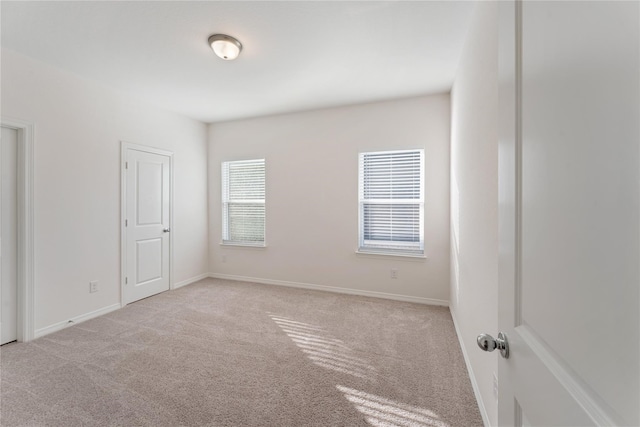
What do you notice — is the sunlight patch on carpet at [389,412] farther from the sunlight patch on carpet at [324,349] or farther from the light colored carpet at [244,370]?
the sunlight patch on carpet at [324,349]

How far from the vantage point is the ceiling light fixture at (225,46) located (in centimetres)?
227

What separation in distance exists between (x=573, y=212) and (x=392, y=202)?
3311 millimetres

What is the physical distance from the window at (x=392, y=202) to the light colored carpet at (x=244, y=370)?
88 cm

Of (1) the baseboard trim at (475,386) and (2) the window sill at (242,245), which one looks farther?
(2) the window sill at (242,245)

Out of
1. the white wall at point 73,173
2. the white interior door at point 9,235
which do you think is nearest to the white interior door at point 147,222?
the white wall at point 73,173

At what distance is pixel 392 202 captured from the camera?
3.74 metres

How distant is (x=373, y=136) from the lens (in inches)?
148

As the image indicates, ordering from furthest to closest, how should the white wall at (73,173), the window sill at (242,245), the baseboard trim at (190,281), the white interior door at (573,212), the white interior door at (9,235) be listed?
1. the window sill at (242,245)
2. the baseboard trim at (190,281)
3. the white wall at (73,173)
4. the white interior door at (9,235)
5. the white interior door at (573,212)

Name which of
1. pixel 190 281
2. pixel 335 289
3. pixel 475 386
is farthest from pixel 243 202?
pixel 475 386

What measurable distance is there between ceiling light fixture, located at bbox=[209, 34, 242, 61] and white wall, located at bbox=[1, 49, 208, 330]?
5.89ft

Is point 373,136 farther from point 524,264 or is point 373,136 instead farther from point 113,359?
point 113,359

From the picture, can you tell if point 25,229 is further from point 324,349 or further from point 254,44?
point 324,349

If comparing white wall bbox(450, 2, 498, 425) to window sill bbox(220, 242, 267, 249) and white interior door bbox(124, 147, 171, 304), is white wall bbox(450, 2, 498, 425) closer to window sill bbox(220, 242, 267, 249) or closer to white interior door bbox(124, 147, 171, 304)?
window sill bbox(220, 242, 267, 249)

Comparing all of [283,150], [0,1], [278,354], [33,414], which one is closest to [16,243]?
[33,414]
